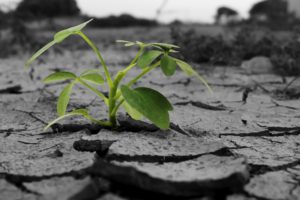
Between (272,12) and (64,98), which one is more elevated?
(272,12)

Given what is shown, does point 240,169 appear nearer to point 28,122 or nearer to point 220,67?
point 28,122

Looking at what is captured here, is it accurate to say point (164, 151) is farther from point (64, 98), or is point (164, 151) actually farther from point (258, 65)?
point (258, 65)

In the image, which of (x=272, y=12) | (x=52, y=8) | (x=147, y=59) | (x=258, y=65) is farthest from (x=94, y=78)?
(x=52, y=8)

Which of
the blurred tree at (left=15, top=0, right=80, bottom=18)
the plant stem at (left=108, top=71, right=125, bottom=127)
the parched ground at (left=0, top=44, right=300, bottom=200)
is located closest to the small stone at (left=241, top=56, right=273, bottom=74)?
the parched ground at (left=0, top=44, right=300, bottom=200)

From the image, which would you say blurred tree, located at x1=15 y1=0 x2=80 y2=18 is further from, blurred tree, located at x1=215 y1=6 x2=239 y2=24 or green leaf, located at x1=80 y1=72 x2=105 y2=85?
green leaf, located at x1=80 y1=72 x2=105 y2=85

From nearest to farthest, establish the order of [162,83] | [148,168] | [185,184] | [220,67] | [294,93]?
[185,184] < [148,168] < [294,93] < [162,83] < [220,67]

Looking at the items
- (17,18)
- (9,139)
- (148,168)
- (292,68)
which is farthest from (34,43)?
(148,168)

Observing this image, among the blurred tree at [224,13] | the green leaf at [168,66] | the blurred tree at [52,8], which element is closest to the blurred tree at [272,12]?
the blurred tree at [224,13]
